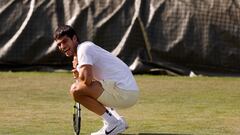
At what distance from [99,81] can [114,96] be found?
0.21 m

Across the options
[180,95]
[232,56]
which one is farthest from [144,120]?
[232,56]

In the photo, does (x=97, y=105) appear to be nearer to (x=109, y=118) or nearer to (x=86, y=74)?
(x=109, y=118)

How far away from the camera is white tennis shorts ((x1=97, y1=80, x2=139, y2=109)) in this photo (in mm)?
7199

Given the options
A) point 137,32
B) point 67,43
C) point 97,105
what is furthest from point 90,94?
point 137,32

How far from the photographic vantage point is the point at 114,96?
7250mm

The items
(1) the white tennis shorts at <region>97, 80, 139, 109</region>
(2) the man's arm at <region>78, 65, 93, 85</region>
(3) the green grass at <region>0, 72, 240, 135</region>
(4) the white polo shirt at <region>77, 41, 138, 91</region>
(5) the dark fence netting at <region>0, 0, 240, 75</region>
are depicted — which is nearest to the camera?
(2) the man's arm at <region>78, 65, 93, 85</region>

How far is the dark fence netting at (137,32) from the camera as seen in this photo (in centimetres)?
1422

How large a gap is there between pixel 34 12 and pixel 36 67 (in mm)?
1080

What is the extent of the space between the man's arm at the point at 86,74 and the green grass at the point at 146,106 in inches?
30.2

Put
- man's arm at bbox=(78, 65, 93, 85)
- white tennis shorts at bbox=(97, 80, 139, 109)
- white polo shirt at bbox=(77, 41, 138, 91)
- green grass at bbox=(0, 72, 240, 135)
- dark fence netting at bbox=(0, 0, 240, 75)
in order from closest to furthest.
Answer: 1. man's arm at bbox=(78, 65, 93, 85)
2. white polo shirt at bbox=(77, 41, 138, 91)
3. white tennis shorts at bbox=(97, 80, 139, 109)
4. green grass at bbox=(0, 72, 240, 135)
5. dark fence netting at bbox=(0, 0, 240, 75)

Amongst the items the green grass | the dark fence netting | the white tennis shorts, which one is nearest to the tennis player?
the white tennis shorts

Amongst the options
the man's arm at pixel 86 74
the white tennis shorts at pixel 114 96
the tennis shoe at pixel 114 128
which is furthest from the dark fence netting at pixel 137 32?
the man's arm at pixel 86 74

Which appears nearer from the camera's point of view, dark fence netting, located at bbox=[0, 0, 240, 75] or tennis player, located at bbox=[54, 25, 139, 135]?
tennis player, located at bbox=[54, 25, 139, 135]

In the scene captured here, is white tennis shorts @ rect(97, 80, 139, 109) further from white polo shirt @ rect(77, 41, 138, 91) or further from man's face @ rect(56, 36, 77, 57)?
man's face @ rect(56, 36, 77, 57)
